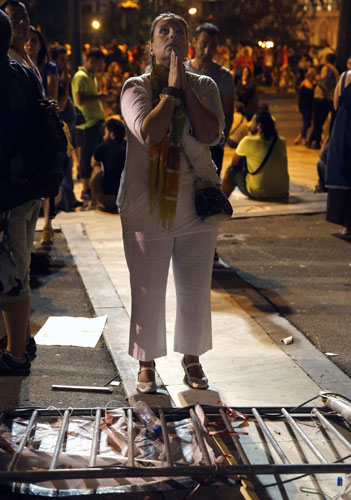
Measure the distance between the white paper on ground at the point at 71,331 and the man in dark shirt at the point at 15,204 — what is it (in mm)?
596

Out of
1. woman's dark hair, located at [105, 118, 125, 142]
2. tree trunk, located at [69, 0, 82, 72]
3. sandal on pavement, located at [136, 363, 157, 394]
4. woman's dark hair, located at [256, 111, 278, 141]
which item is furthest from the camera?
tree trunk, located at [69, 0, 82, 72]

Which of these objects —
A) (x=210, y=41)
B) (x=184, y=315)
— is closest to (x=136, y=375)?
(x=184, y=315)

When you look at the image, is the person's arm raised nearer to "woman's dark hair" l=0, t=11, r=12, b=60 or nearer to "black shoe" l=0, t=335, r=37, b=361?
"woman's dark hair" l=0, t=11, r=12, b=60

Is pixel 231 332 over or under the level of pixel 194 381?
under

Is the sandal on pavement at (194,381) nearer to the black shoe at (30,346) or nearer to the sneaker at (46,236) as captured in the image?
the black shoe at (30,346)

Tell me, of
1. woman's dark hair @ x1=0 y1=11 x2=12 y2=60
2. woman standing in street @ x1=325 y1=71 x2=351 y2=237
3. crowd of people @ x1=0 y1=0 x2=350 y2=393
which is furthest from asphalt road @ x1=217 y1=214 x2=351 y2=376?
woman's dark hair @ x1=0 y1=11 x2=12 y2=60

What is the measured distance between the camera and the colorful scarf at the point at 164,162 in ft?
14.1

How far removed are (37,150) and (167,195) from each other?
74 centimetres

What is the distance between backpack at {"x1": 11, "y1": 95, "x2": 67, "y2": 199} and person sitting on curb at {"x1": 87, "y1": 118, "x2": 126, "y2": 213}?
176 inches

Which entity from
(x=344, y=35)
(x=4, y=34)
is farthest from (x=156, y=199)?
(x=344, y=35)

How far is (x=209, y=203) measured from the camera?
169 inches

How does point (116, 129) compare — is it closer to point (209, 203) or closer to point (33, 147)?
point (33, 147)

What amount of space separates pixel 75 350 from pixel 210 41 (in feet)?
9.51

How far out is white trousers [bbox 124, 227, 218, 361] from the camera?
4.45m
